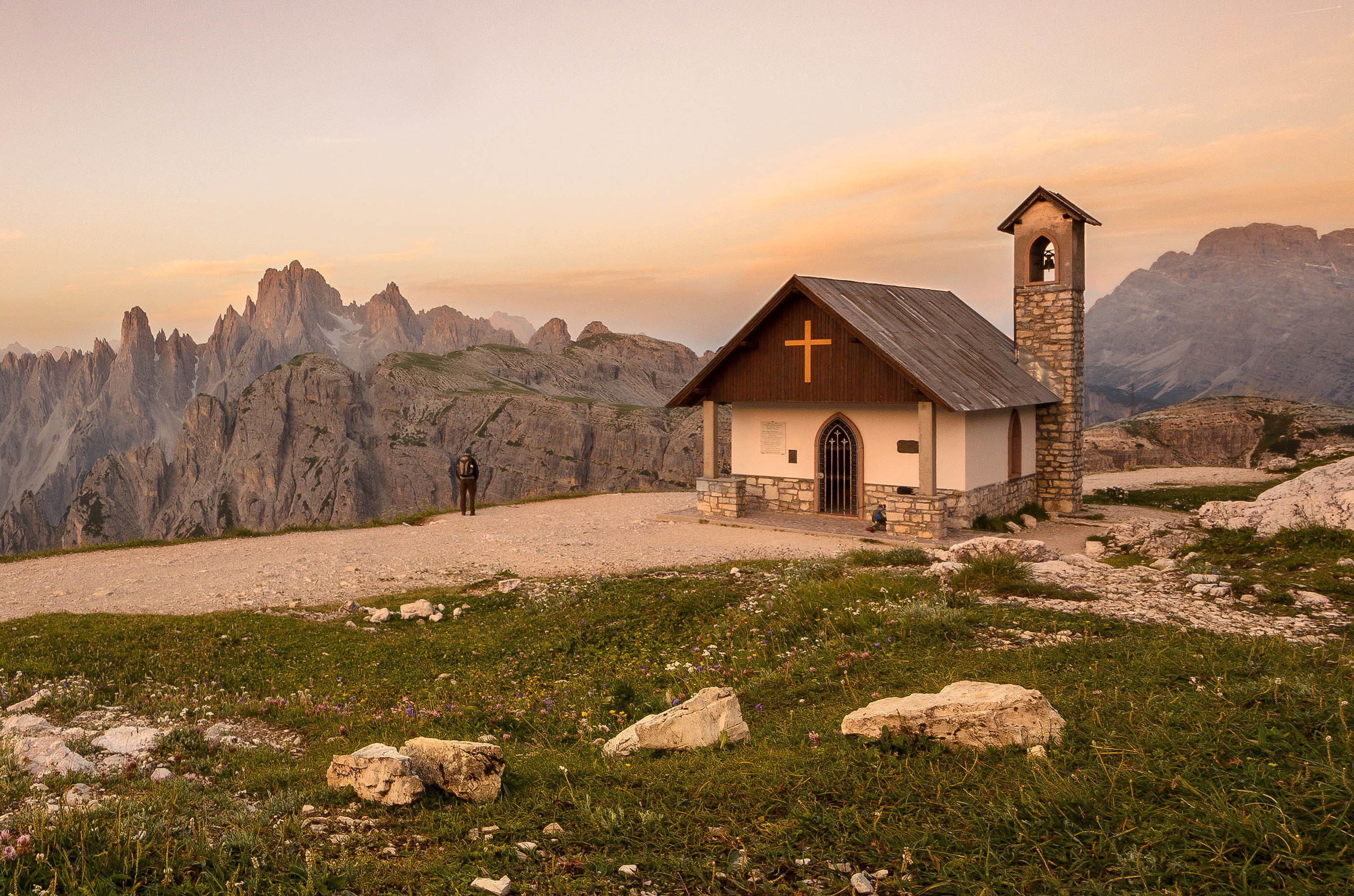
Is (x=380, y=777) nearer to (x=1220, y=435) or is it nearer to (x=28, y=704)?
(x=28, y=704)

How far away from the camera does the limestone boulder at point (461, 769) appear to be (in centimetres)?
528

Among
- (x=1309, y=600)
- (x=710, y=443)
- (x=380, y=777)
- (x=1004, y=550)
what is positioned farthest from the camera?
(x=710, y=443)

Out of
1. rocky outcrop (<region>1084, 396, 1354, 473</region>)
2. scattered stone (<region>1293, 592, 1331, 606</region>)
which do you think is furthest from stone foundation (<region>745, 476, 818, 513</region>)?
rocky outcrop (<region>1084, 396, 1354, 473</region>)

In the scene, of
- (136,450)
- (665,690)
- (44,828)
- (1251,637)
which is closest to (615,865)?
(44,828)

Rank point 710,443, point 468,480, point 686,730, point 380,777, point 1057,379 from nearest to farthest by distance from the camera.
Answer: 1. point 380,777
2. point 686,730
3. point 1057,379
4. point 468,480
5. point 710,443

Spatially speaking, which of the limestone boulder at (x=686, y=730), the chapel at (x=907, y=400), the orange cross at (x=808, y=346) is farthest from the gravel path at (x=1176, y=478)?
the limestone boulder at (x=686, y=730)

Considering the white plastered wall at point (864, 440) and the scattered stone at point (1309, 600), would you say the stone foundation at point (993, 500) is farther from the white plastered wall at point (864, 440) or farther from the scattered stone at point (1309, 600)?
the scattered stone at point (1309, 600)

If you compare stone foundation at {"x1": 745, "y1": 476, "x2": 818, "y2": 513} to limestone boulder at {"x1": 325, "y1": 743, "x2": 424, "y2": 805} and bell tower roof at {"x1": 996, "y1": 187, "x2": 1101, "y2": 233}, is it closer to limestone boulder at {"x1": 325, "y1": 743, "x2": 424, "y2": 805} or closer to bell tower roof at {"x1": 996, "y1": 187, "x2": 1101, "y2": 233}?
bell tower roof at {"x1": 996, "y1": 187, "x2": 1101, "y2": 233}

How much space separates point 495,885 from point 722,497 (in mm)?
20234

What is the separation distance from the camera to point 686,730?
6.31 meters

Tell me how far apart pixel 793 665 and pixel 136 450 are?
192 m

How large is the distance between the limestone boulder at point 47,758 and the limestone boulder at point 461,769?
3069 mm

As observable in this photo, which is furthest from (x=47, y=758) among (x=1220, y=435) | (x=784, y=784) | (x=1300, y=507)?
(x=1220, y=435)

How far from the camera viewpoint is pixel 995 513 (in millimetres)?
23219
